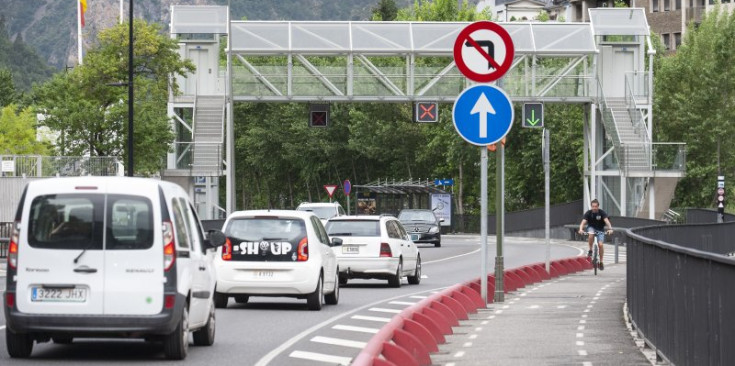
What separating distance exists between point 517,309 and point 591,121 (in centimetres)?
4483

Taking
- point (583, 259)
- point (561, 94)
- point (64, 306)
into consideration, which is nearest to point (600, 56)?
point (561, 94)

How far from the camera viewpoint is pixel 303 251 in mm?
23250

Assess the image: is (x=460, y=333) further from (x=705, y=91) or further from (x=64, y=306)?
(x=705, y=91)

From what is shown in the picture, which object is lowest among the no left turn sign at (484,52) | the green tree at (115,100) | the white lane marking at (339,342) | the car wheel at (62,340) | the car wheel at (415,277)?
the car wheel at (415,277)

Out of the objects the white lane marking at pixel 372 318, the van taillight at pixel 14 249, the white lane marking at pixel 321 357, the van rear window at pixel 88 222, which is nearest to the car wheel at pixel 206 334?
the white lane marking at pixel 321 357

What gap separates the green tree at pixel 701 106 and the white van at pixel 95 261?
69.5 m

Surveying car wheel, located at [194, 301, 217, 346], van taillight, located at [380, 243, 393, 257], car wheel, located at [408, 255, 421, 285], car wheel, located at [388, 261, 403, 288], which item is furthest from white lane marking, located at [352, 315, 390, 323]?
car wheel, located at [408, 255, 421, 285]

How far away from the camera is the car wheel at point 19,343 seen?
15.0 meters

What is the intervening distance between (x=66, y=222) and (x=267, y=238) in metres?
8.67

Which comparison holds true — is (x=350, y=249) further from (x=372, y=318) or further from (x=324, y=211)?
(x=324, y=211)

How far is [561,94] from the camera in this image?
66250 millimetres

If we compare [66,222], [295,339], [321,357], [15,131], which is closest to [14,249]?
[66,222]

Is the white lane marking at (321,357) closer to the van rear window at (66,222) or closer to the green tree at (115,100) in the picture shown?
the van rear window at (66,222)

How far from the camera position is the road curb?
12047 mm
